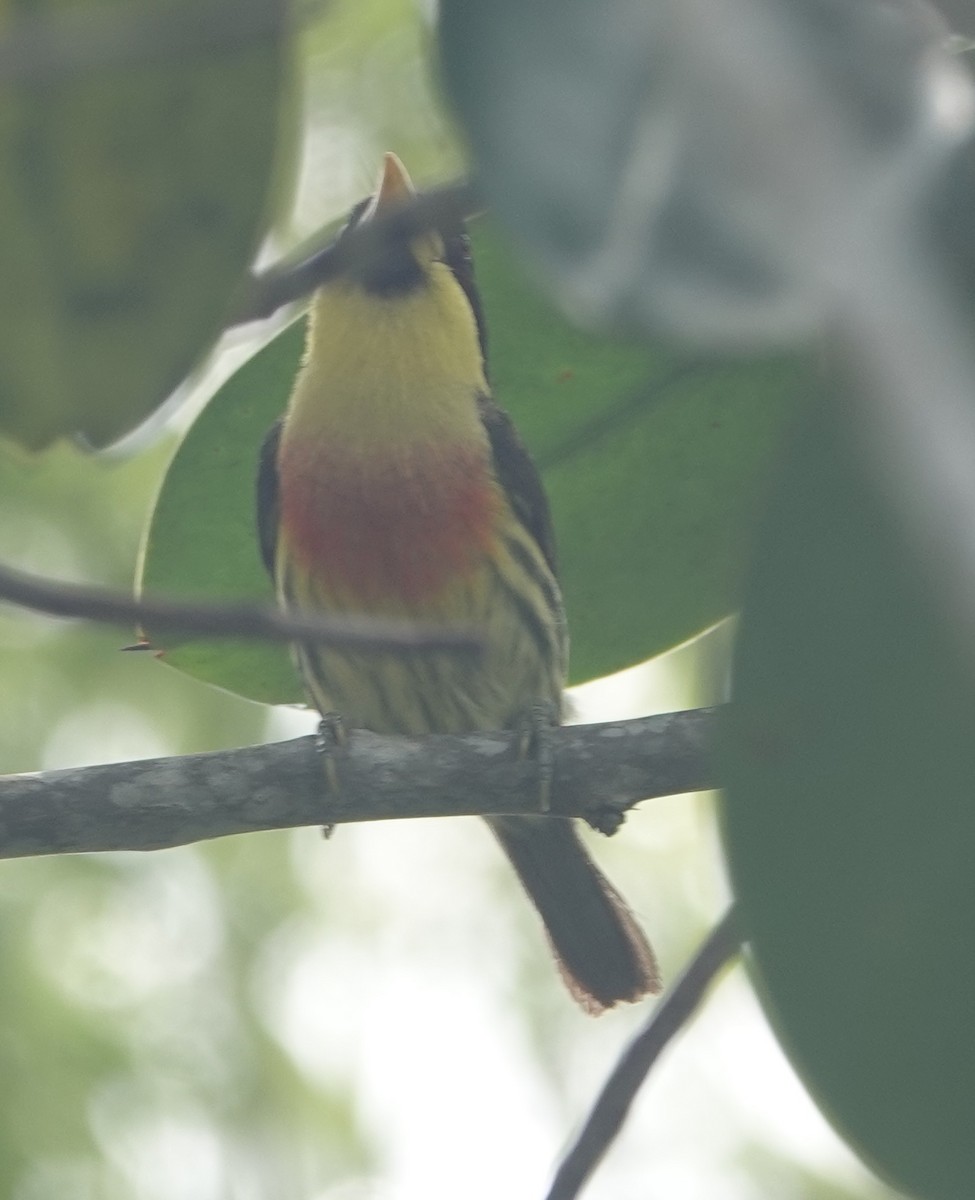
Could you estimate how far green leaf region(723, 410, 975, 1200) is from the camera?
32.7 inches

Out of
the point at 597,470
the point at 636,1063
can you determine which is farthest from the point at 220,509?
the point at 636,1063

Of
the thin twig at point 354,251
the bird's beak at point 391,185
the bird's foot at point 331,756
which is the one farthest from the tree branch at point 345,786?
the thin twig at point 354,251

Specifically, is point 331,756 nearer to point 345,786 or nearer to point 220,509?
point 345,786

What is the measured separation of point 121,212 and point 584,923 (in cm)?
254

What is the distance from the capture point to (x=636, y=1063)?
183cm

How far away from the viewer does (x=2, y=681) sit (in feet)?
19.9

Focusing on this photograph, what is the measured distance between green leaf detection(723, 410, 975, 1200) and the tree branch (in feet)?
3.75

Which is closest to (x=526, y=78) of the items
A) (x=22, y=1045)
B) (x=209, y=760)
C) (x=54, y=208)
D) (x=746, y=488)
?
(x=54, y=208)

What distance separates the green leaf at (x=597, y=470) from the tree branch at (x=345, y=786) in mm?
160

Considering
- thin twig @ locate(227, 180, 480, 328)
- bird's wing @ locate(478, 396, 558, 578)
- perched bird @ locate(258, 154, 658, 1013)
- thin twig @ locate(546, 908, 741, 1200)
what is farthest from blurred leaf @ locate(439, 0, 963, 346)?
perched bird @ locate(258, 154, 658, 1013)

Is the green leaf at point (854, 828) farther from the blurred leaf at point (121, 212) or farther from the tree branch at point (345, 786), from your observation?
the tree branch at point (345, 786)

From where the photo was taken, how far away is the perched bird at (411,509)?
306 cm

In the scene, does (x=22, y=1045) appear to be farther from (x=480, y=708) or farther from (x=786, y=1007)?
(x=786, y=1007)

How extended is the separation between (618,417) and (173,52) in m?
1.14
